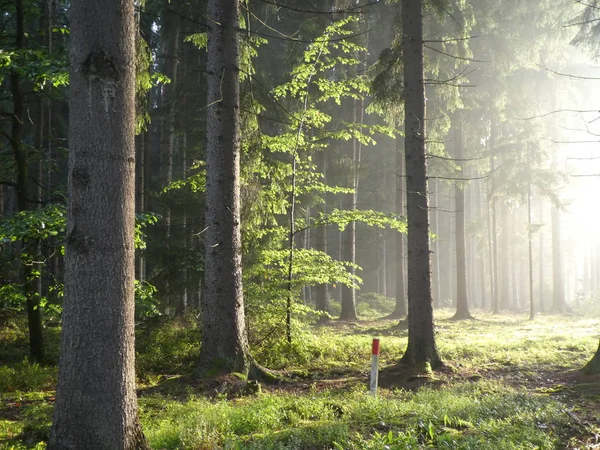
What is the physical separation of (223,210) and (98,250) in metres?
4.51

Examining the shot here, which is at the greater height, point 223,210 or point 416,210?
point 416,210

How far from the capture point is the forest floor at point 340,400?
5281 mm

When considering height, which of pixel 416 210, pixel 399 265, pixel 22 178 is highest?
pixel 22 178

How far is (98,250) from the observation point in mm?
4246

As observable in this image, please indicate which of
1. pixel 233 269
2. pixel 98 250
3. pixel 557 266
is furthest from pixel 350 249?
pixel 557 266

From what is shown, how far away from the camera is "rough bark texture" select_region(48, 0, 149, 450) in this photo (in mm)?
4180

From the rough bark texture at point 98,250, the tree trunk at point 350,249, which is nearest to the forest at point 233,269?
the rough bark texture at point 98,250

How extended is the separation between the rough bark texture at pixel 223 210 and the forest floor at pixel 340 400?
641mm

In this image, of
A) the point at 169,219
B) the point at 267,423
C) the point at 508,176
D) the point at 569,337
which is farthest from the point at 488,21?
the point at 267,423

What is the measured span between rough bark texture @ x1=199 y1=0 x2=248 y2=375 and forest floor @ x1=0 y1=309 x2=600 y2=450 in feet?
2.10

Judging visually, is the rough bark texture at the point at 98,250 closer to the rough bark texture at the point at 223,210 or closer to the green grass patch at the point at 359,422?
the green grass patch at the point at 359,422

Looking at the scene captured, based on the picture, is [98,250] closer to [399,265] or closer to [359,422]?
[359,422]

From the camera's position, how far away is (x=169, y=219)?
16.2 meters

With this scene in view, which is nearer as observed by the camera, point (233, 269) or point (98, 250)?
point (98, 250)
